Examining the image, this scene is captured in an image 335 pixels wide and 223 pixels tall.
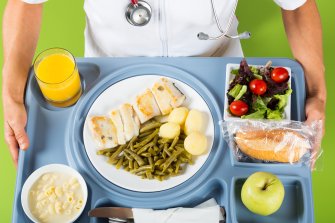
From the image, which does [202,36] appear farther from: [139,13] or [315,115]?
[315,115]

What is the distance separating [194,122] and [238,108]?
5.6 inches

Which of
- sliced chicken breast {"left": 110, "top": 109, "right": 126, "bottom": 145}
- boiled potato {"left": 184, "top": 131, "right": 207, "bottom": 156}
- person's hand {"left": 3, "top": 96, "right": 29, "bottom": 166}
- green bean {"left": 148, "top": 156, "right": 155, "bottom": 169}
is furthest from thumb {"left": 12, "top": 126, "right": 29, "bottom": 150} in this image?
boiled potato {"left": 184, "top": 131, "right": 207, "bottom": 156}

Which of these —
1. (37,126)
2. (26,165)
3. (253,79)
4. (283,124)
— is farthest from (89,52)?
(283,124)

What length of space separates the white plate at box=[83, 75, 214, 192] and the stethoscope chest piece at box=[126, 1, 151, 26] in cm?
19

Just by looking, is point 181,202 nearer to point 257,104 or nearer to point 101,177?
point 101,177

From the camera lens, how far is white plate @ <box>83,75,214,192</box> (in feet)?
4.28

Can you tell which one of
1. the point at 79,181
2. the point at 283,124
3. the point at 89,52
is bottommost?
the point at 79,181

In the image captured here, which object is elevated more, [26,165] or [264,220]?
[26,165]

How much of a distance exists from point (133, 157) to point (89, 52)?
2.10ft

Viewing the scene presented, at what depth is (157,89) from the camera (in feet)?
4.69

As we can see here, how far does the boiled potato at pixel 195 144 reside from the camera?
1.31 m

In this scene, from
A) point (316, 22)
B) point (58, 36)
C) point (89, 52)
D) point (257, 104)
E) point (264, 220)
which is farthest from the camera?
point (58, 36)

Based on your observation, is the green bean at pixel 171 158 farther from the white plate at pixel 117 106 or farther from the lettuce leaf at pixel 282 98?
the lettuce leaf at pixel 282 98

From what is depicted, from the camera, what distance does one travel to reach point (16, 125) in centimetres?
139
